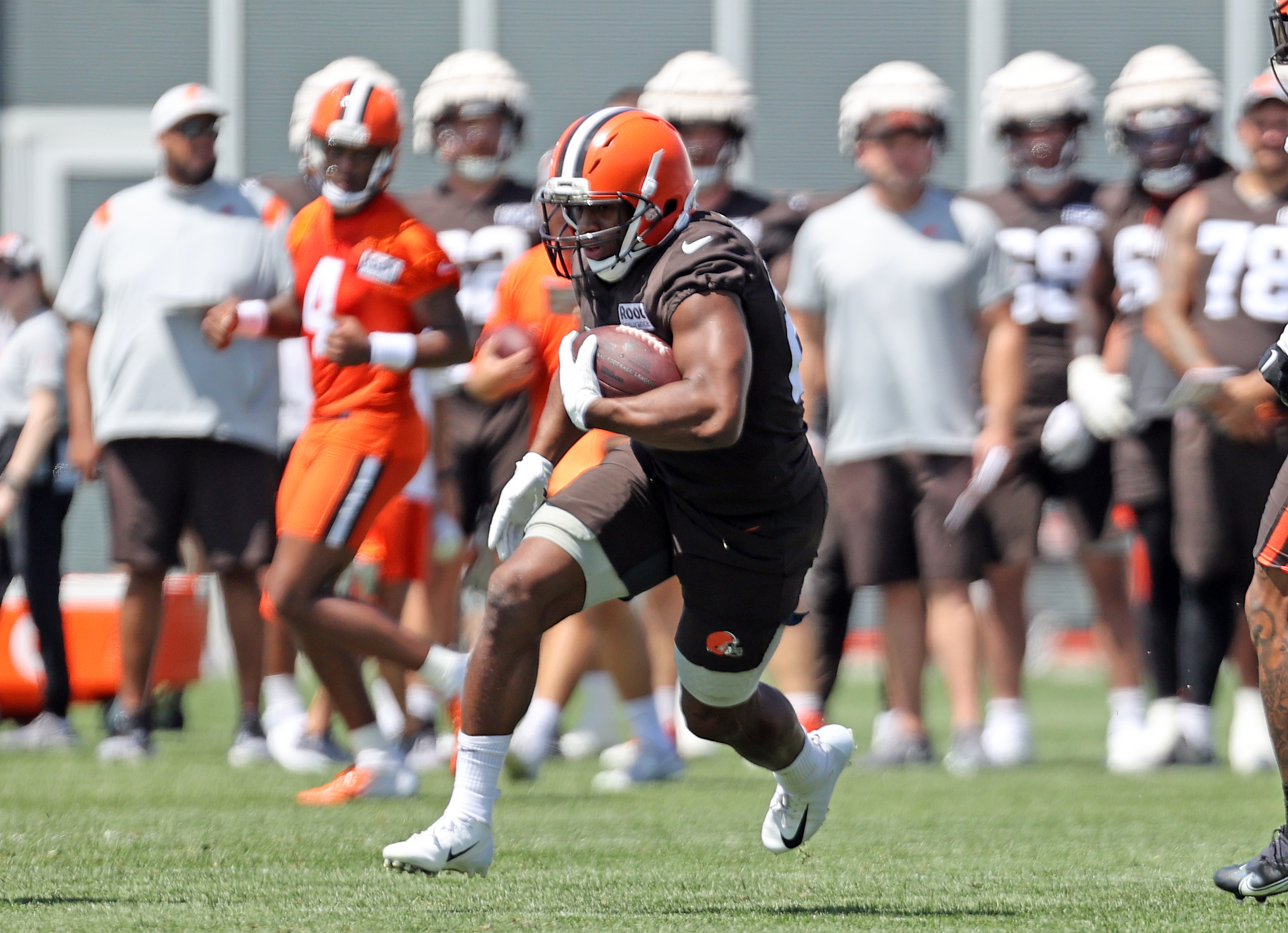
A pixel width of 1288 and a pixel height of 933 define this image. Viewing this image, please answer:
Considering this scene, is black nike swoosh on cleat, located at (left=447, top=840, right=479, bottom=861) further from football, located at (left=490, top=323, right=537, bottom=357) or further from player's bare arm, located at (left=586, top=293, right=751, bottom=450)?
football, located at (left=490, top=323, right=537, bottom=357)

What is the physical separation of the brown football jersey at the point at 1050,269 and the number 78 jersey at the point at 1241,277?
649 millimetres

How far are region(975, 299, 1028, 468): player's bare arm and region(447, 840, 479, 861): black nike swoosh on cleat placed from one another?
362 centimetres

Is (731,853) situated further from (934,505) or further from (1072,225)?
(1072,225)

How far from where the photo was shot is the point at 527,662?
4020 millimetres

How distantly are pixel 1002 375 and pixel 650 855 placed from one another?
311 centimetres

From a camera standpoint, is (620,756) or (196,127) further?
(196,127)

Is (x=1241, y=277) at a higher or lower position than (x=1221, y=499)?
higher

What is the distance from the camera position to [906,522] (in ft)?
23.6

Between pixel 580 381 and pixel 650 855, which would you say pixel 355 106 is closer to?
pixel 580 381

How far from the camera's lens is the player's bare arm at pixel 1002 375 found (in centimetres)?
713

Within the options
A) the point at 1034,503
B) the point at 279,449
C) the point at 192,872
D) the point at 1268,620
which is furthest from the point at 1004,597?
the point at 192,872

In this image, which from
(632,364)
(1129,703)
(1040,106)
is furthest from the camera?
(1040,106)

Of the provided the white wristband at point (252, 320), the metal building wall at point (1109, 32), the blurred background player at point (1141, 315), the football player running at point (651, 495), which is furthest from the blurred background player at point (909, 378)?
the metal building wall at point (1109, 32)

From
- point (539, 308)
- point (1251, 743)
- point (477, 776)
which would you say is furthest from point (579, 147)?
point (1251, 743)
